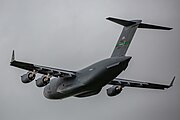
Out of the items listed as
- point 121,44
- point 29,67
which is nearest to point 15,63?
point 29,67

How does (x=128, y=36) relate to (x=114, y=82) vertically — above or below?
above

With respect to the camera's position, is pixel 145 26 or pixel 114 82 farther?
pixel 114 82

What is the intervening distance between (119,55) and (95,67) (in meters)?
2.44

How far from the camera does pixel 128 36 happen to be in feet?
162

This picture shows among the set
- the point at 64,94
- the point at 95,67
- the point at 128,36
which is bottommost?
the point at 64,94

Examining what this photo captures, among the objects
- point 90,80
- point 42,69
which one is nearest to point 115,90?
point 90,80

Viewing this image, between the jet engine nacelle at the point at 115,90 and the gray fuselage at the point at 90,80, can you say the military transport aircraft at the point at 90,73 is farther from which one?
the jet engine nacelle at the point at 115,90

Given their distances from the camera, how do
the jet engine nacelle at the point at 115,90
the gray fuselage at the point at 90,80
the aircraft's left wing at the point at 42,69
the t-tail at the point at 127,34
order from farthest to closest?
the jet engine nacelle at the point at 115,90 < the t-tail at the point at 127,34 < the aircraft's left wing at the point at 42,69 < the gray fuselage at the point at 90,80

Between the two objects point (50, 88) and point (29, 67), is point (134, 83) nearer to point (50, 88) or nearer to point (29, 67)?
point (50, 88)

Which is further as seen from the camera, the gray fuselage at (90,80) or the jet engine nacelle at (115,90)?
the jet engine nacelle at (115,90)

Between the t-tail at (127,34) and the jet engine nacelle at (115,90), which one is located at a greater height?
the t-tail at (127,34)

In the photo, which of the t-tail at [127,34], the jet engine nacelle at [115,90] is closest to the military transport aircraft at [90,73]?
the t-tail at [127,34]

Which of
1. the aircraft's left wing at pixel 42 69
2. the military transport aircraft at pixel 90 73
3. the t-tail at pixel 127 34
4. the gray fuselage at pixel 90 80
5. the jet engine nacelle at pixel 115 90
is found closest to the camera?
the gray fuselage at pixel 90 80

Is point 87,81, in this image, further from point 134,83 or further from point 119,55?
point 134,83
